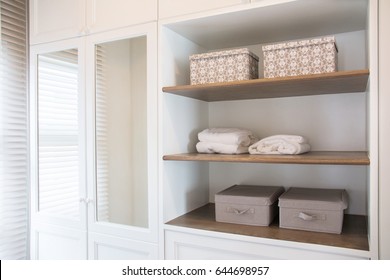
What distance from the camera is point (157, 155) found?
150 centimetres

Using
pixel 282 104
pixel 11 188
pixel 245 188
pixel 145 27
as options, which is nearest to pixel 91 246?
pixel 11 188

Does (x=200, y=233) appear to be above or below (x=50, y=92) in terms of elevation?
below

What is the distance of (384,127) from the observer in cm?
108

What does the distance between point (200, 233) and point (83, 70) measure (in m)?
1.02

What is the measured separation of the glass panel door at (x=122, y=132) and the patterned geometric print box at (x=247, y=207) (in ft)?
1.22

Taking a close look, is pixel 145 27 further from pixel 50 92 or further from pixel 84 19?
pixel 50 92

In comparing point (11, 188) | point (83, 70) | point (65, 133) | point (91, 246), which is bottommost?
point (91, 246)

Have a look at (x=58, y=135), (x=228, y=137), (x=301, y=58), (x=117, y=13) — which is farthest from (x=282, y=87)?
(x=58, y=135)

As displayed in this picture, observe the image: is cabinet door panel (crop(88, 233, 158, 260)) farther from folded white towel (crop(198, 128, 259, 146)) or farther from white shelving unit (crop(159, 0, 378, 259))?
folded white towel (crop(198, 128, 259, 146))

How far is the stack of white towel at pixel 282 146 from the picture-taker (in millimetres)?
1394

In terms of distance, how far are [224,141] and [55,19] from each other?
114cm

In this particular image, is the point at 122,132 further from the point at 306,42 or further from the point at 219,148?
the point at 306,42
